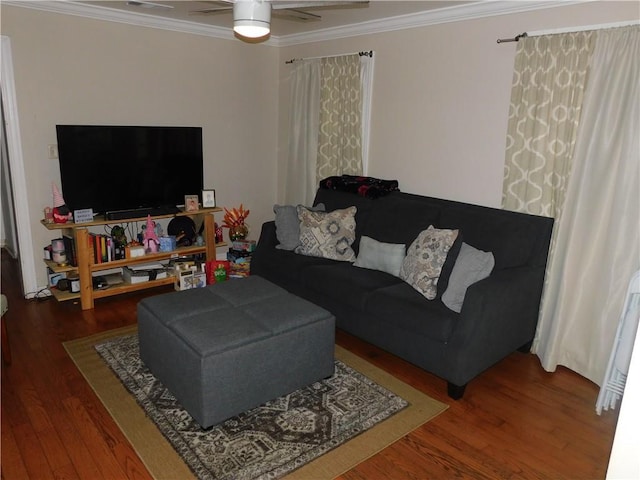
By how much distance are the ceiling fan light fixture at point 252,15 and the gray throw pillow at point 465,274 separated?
5.97 ft

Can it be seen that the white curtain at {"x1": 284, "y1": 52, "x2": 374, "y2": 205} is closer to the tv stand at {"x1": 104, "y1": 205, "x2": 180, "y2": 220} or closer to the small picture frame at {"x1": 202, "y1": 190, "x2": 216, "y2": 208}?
the small picture frame at {"x1": 202, "y1": 190, "x2": 216, "y2": 208}

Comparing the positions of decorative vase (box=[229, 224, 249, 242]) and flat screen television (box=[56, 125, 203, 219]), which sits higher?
flat screen television (box=[56, 125, 203, 219])

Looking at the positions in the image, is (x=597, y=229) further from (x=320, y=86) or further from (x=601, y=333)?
(x=320, y=86)

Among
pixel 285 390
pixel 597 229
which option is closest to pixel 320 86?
pixel 597 229

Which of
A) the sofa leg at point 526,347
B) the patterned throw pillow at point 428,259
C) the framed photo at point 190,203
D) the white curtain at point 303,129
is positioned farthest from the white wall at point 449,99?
the framed photo at point 190,203

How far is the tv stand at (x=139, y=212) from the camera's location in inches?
161

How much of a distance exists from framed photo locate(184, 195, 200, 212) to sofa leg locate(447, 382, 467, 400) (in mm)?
2854

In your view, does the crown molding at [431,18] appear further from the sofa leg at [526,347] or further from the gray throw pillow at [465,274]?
the sofa leg at [526,347]

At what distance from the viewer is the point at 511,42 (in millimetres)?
3338

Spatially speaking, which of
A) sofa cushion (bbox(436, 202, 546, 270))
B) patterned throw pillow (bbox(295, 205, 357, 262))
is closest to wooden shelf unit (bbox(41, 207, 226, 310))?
patterned throw pillow (bbox(295, 205, 357, 262))

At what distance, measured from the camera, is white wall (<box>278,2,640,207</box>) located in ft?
11.1

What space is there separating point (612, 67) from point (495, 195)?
111cm

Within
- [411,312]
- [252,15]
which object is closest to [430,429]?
[411,312]

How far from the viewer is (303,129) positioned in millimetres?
5051
